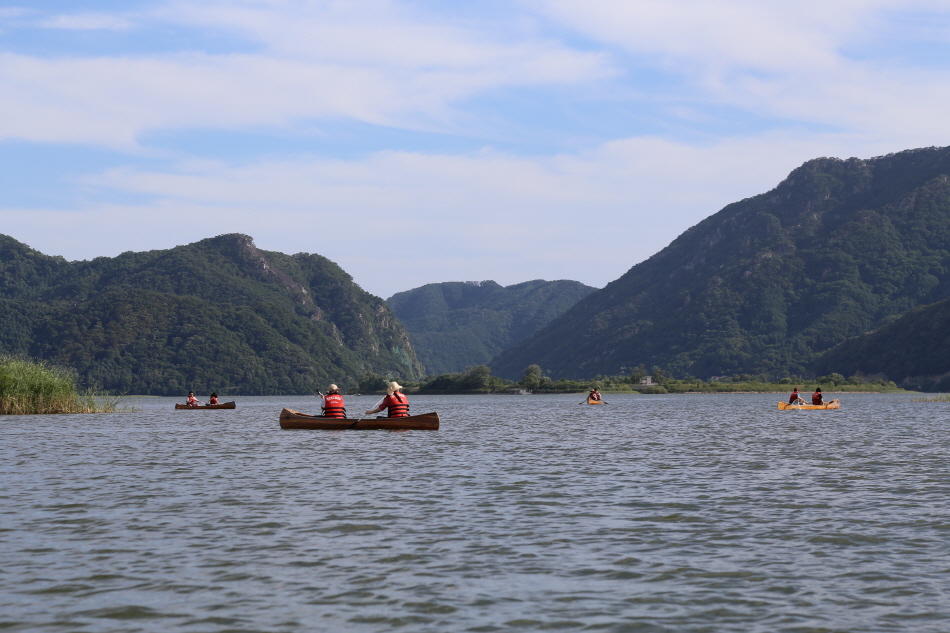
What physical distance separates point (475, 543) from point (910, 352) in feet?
607

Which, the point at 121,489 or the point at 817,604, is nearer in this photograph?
the point at 817,604

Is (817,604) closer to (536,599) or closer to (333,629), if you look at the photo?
(536,599)

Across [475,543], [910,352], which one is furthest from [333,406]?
[910,352]

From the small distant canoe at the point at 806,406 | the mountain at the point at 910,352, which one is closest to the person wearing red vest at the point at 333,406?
the small distant canoe at the point at 806,406

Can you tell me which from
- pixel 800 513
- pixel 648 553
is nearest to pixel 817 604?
pixel 648 553

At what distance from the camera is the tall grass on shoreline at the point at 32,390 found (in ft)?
185

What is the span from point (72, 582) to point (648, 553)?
29.4 ft

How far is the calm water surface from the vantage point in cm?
1099

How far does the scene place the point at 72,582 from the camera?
12.6 metres

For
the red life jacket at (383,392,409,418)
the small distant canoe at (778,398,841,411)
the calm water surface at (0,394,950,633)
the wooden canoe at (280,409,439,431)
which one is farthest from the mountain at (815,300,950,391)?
the calm water surface at (0,394,950,633)

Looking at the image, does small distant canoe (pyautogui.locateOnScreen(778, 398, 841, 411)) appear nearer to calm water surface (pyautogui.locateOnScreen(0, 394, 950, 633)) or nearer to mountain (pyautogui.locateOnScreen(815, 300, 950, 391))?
calm water surface (pyautogui.locateOnScreen(0, 394, 950, 633))

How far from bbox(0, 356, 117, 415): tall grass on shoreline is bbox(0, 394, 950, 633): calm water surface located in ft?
94.8

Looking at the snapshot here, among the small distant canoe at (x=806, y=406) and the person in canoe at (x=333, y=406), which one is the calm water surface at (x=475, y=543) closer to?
the person in canoe at (x=333, y=406)

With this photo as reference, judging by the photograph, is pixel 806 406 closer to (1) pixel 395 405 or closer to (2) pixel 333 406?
(1) pixel 395 405
